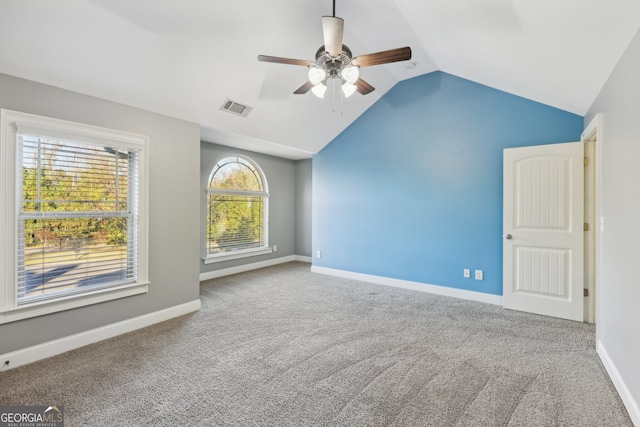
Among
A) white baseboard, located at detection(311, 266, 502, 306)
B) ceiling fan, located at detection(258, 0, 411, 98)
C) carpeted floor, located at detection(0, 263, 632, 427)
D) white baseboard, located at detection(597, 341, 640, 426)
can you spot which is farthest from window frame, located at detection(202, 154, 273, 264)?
white baseboard, located at detection(597, 341, 640, 426)

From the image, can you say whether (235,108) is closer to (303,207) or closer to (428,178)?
(428,178)

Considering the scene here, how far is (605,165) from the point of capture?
247 cm

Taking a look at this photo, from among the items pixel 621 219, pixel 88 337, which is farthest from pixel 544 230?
pixel 88 337

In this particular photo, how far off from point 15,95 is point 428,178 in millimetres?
4619

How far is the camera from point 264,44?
10.0 feet

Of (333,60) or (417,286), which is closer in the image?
(333,60)

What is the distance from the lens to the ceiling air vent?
11.8ft

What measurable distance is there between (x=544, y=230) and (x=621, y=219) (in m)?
1.55

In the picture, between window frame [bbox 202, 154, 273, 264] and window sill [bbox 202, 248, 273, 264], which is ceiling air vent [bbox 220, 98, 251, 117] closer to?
window frame [bbox 202, 154, 273, 264]

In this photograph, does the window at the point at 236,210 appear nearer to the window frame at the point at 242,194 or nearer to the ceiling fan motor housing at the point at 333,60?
the window frame at the point at 242,194

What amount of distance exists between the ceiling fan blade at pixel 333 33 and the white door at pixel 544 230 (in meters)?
2.66

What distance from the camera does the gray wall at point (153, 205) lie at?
2.46 m

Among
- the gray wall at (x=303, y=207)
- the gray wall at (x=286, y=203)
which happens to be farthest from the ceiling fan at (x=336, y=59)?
the gray wall at (x=303, y=207)

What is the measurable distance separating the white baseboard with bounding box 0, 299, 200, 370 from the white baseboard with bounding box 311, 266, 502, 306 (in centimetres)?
263
